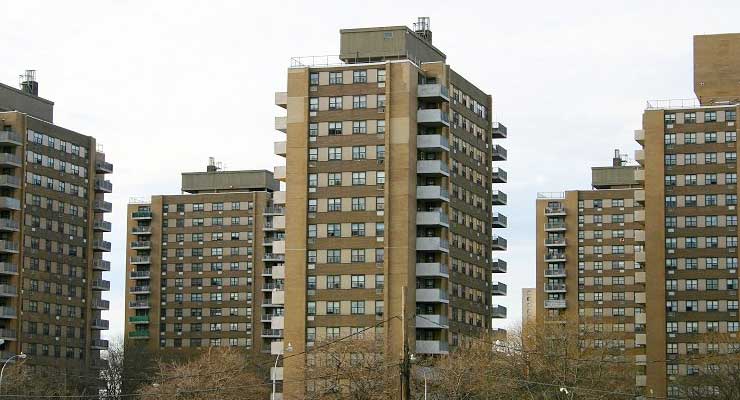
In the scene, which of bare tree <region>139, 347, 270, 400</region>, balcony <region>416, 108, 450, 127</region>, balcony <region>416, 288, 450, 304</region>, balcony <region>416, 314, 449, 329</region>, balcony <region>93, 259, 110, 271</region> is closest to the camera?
bare tree <region>139, 347, 270, 400</region>

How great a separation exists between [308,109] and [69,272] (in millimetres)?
54182

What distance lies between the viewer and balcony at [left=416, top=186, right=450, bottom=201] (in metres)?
151

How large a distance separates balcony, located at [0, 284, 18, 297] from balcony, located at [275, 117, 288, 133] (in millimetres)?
44226

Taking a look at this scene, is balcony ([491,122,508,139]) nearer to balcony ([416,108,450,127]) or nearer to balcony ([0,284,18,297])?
balcony ([416,108,450,127])

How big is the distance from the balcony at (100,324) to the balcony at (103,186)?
695 inches

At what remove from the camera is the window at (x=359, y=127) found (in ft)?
494

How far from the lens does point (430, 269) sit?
15062 centimetres

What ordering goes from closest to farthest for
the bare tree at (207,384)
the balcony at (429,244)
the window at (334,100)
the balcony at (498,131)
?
the bare tree at (207,384), the balcony at (429,244), the window at (334,100), the balcony at (498,131)

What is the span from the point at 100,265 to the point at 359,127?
198ft

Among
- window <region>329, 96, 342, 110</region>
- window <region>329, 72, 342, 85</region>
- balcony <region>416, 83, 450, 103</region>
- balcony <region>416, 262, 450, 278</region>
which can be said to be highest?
window <region>329, 72, 342, 85</region>

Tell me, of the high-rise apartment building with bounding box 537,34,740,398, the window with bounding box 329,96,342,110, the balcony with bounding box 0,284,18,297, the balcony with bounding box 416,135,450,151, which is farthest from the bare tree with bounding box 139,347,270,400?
the high-rise apartment building with bounding box 537,34,740,398

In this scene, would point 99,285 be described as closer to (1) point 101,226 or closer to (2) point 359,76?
(1) point 101,226

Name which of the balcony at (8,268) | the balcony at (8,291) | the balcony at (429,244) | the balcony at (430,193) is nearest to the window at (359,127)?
the balcony at (430,193)

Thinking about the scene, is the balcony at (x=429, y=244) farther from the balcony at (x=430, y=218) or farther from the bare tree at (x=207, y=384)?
the bare tree at (x=207, y=384)
